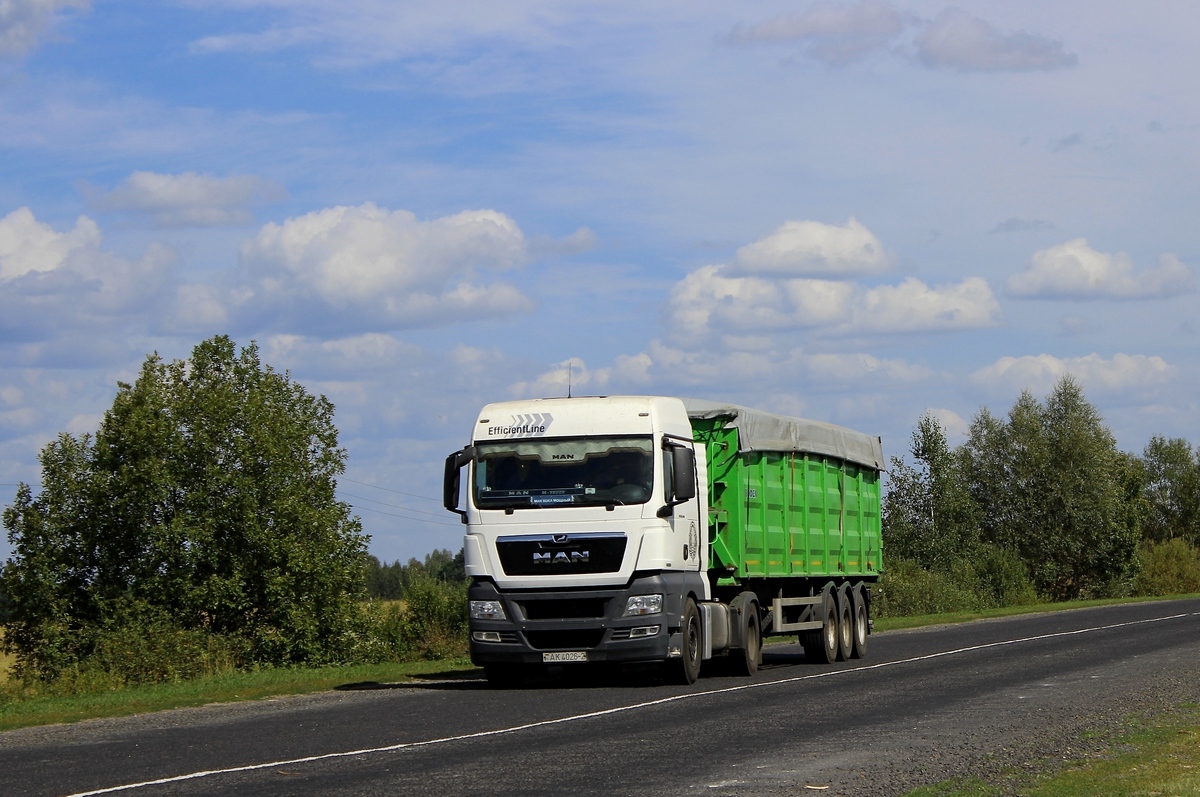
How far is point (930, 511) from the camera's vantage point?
2822 inches

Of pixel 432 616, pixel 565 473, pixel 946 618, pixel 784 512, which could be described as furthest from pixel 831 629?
pixel 946 618

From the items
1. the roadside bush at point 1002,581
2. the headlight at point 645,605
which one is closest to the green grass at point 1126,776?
the headlight at point 645,605

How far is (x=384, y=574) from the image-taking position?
154 metres

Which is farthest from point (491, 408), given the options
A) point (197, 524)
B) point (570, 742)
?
point (197, 524)

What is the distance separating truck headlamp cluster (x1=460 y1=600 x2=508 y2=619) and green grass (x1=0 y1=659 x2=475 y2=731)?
2.59 metres

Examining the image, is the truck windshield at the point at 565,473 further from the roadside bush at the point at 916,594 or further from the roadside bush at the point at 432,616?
the roadside bush at the point at 916,594

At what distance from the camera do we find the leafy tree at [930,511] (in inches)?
2709

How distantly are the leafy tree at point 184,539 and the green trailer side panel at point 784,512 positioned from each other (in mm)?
17470

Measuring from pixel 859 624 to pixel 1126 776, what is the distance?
15199 mm

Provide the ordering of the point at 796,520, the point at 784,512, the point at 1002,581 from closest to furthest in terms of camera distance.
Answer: the point at 784,512 → the point at 796,520 → the point at 1002,581

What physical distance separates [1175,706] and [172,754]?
416 inches

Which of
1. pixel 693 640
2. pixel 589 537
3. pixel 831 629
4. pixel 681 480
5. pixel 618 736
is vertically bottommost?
pixel 618 736

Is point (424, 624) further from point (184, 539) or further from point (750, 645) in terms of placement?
point (750, 645)

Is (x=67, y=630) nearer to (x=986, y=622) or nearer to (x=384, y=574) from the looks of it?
(x=986, y=622)
